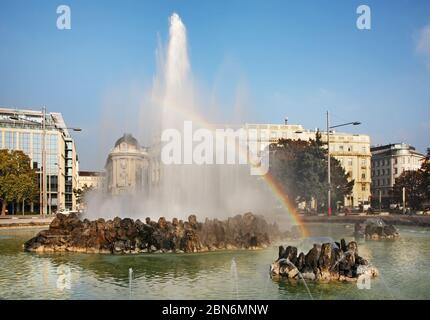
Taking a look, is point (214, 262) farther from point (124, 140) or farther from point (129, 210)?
point (124, 140)

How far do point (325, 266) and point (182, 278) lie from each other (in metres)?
6.19

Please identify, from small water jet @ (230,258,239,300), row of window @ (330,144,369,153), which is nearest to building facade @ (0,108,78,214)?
row of window @ (330,144,369,153)

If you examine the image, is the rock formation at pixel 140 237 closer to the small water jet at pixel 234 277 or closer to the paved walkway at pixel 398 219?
the small water jet at pixel 234 277

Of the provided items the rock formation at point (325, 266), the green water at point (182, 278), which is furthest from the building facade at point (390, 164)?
the rock formation at point (325, 266)

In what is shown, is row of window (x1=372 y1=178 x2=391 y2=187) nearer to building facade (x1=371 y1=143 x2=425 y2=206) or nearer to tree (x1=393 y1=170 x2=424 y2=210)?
building facade (x1=371 y1=143 x2=425 y2=206)

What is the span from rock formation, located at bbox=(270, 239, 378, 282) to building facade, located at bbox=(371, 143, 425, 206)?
139 meters

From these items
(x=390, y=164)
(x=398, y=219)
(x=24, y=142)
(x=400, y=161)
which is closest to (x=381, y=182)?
(x=390, y=164)

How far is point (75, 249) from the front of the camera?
30.8 meters

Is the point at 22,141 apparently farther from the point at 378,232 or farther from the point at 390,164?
the point at 390,164

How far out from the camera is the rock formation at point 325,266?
19875mm

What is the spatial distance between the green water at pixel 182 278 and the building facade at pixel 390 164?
445 ft

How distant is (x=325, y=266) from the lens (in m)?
20.0

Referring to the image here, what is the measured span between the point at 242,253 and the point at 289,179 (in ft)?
169
